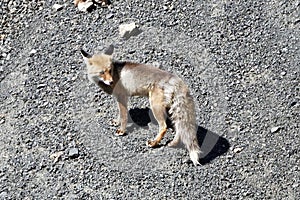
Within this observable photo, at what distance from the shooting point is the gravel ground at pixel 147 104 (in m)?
9.27

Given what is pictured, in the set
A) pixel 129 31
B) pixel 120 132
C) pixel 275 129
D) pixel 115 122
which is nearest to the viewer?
pixel 275 129

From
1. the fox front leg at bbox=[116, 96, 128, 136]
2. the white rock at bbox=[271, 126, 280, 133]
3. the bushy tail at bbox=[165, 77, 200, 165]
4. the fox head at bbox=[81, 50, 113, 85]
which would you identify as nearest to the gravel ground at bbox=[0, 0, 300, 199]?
the white rock at bbox=[271, 126, 280, 133]

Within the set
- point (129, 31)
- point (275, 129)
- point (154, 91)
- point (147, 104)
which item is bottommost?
point (275, 129)

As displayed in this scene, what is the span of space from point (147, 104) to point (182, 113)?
102 cm

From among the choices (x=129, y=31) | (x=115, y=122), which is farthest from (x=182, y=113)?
(x=129, y=31)

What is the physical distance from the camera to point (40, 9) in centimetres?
1221

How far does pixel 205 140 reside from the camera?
962 centimetres

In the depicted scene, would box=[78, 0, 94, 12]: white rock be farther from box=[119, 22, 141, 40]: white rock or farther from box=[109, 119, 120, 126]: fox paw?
box=[109, 119, 120, 126]: fox paw

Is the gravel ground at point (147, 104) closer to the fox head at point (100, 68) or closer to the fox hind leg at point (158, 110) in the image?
the fox hind leg at point (158, 110)

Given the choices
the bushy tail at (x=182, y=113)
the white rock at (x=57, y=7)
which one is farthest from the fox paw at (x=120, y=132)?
the white rock at (x=57, y=7)

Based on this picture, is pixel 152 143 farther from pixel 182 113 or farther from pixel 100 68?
pixel 100 68

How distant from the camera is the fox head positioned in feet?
31.7

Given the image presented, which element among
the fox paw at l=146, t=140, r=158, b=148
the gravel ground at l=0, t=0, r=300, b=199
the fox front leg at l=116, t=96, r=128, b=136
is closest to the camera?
the gravel ground at l=0, t=0, r=300, b=199

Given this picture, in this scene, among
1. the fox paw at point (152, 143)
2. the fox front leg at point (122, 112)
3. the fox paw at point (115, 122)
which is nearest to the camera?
the fox paw at point (152, 143)
